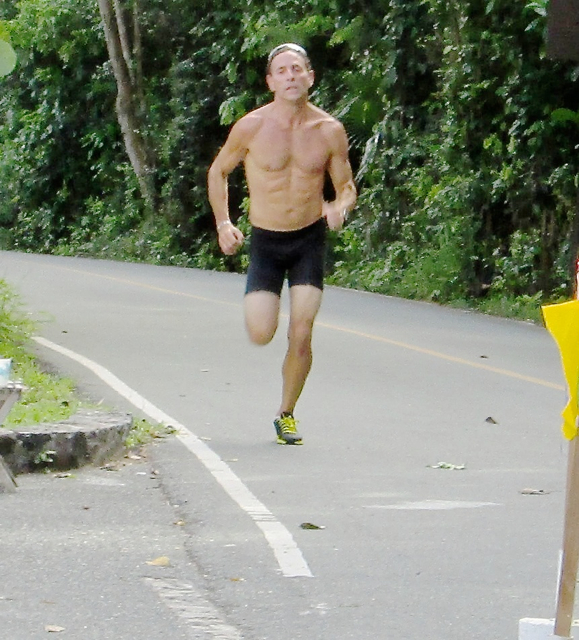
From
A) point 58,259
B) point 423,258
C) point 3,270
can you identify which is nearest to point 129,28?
point 58,259

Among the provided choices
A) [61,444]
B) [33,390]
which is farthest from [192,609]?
[33,390]

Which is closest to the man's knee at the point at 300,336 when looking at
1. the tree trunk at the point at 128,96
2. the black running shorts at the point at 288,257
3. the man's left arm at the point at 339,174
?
the black running shorts at the point at 288,257

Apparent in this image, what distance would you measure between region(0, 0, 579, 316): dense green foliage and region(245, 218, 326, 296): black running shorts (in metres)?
9.24

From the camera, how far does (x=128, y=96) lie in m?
39.6

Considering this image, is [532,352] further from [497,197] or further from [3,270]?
[3,270]

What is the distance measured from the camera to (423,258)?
2416cm

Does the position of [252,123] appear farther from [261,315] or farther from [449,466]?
[449,466]

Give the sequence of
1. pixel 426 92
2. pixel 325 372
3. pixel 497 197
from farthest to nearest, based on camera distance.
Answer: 1. pixel 426 92
2. pixel 497 197
3. pixel 325 372

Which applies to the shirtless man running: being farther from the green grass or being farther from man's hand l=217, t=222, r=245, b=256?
the green grass

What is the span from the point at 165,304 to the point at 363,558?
13544 mm

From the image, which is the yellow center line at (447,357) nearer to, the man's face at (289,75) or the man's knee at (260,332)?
the man's knee at (260,332)

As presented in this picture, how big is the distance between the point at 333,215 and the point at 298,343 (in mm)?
748

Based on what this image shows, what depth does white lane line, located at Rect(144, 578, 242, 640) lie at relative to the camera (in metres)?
5.31

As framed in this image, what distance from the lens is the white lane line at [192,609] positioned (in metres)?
5.31
